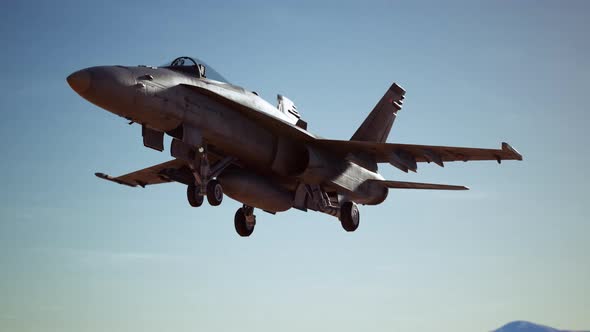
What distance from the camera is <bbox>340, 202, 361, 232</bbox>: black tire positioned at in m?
23.7

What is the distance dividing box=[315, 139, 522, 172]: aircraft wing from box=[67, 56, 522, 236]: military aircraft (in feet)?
0.10

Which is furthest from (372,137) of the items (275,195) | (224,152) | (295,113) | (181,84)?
(181,84)

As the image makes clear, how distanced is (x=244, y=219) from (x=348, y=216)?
3.39 m

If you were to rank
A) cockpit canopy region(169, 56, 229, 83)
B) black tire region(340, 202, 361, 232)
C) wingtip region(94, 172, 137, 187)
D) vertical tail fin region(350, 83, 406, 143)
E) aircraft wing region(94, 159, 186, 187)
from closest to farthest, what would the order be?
cockpit canopy region(169, 56, 229, 83) < black tire region(340, 202, 361, 232) < wingtip region(94, 172, 137, 187) < aircraft wing region(94, 159, 186, 187) < vertical tail fin region(350, 83, 406, 143)

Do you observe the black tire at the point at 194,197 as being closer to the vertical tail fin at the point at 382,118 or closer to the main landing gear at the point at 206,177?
the main landing gear at the point at 206,177

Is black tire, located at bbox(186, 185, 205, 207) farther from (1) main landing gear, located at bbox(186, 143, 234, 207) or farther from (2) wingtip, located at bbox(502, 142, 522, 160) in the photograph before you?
(2) wingtip, located at bbox(502, 142, 522, 160)

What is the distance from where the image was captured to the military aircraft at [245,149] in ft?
59.9

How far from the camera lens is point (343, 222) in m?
23.8

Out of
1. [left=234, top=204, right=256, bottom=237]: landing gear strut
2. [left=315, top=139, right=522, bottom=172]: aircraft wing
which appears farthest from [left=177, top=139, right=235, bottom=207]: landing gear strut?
[left=315, top=139, right=522, bottom=172]: aircraft wing

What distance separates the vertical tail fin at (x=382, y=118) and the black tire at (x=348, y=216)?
379cm

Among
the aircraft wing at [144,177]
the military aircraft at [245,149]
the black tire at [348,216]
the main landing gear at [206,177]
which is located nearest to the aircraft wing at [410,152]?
the military aircraft at [245,149]

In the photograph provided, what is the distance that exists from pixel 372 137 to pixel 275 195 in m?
6.38

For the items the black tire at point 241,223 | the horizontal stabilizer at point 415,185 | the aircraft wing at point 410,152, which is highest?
the aircraft wing at point 410,152

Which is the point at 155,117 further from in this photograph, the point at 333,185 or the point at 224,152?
the point at 333,185
